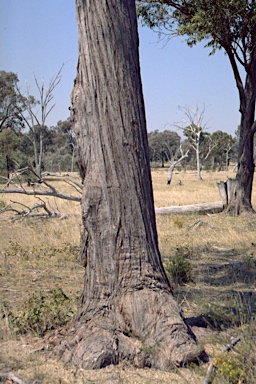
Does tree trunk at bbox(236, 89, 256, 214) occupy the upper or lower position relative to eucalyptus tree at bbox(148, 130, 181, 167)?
lower

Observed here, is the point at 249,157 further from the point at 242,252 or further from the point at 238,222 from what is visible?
the point at 242,252

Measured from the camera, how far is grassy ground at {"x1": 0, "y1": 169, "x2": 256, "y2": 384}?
137 inches

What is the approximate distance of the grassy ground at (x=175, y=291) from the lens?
137 inches

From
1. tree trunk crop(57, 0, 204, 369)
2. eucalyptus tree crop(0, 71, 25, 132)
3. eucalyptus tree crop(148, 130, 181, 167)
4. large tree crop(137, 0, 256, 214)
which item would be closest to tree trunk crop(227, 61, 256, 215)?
large tree crop(137, 0, 256, 214)

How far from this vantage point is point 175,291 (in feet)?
20.0

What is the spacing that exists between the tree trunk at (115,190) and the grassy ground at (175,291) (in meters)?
0.38

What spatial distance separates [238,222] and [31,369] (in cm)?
976

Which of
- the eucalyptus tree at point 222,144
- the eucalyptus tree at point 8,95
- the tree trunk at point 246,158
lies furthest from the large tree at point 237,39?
the eucalyptus tree at point 222,144

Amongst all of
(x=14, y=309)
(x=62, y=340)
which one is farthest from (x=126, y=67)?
(x=14, y=309)

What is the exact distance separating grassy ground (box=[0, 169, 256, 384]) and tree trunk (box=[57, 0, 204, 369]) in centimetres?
38

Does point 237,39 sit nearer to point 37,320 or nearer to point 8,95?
point 37,320

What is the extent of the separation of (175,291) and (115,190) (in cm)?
262

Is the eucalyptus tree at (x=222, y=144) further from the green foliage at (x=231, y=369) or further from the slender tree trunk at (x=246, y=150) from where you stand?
the green foliage at (x=231, y=369)

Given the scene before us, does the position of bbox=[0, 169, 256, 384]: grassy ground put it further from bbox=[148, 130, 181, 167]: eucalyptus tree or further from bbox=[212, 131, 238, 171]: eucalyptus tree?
bbox=[148, 130, 181, 167]: eucalyptus tree
